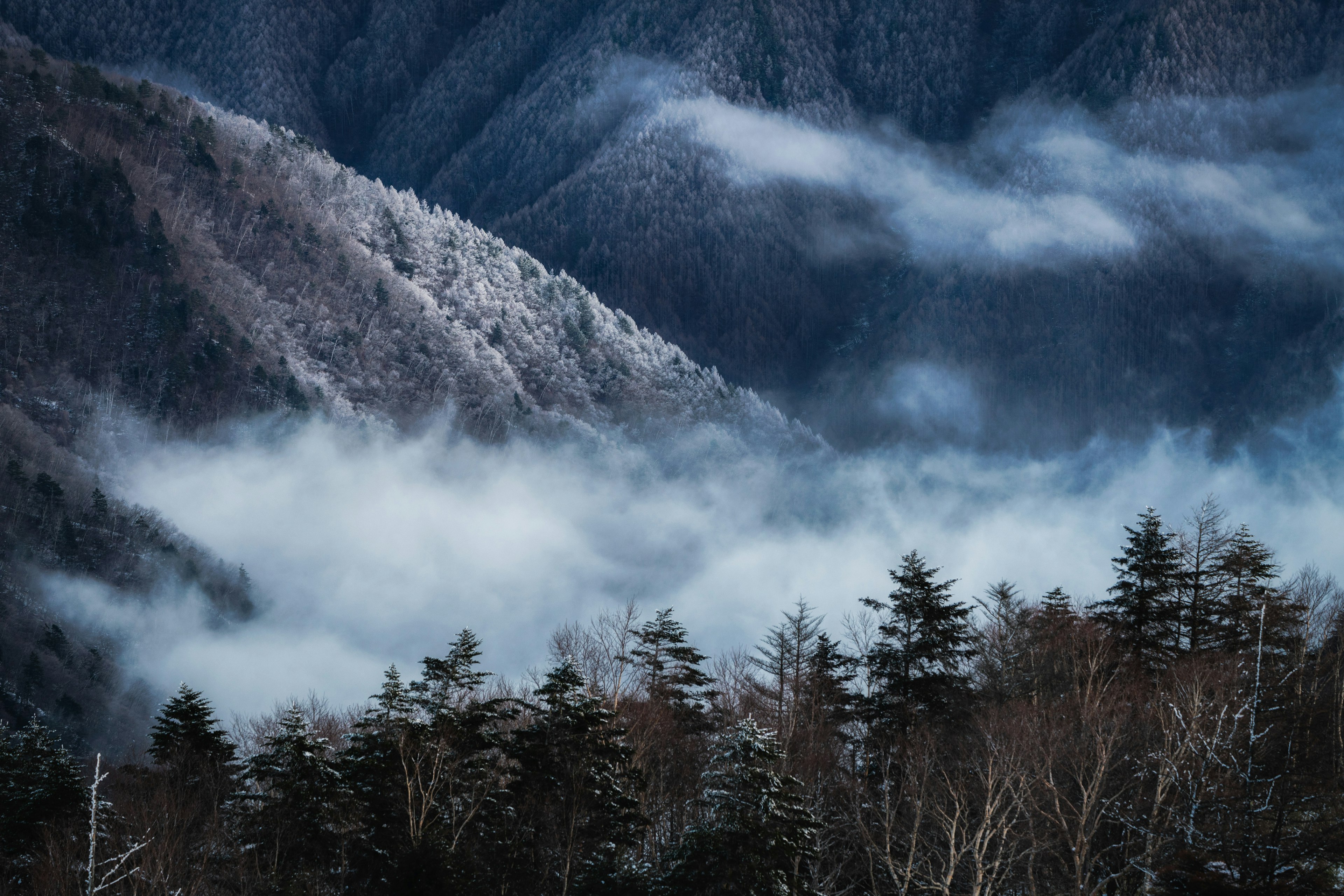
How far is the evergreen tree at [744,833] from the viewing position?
2503 centimetres

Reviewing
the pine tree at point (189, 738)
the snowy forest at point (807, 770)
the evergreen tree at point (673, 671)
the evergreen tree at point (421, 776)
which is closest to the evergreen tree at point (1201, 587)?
the snowy forest at point (807, 770)

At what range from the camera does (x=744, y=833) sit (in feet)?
82.6

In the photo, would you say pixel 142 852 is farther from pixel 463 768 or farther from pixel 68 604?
pixel 68 604

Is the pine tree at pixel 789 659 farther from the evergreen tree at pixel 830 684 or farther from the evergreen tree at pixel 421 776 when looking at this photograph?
the evergreen tree at pixel 421 776

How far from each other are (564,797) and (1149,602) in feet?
79.4

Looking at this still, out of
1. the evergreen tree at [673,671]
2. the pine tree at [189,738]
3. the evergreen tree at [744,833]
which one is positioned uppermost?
the evergreen tree at [673,671]

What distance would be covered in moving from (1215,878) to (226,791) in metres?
35.7

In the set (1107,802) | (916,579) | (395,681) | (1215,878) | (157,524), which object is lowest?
(1215,878)

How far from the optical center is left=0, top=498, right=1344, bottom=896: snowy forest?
2558 cm

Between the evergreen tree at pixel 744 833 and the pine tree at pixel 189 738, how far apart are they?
24559 mm

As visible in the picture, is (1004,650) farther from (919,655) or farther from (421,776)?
(421,776)

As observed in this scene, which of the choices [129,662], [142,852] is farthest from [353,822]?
[129,662]

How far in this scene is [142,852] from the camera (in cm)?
3316

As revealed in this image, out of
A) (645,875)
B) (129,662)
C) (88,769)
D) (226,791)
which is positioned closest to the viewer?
(645,875)
